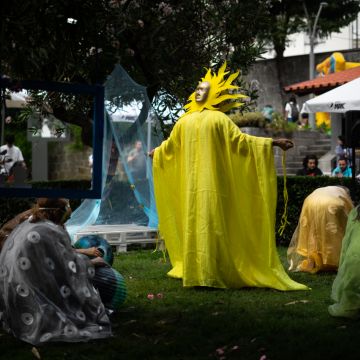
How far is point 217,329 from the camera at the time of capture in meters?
5.72

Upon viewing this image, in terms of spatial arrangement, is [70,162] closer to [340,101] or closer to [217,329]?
[340,101]

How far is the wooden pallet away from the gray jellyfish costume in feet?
16.3

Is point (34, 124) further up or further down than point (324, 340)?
further up

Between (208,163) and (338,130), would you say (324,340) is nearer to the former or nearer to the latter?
(208,163)

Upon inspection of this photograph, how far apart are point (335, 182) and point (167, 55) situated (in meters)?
2.70

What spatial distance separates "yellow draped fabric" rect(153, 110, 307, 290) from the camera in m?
7.38

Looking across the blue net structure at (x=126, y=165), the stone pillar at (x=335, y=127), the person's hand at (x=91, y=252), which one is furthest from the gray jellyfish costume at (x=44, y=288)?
the stone pillar at (x=335, y=127)

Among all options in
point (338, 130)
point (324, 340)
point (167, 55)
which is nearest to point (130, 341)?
point (324, 340)

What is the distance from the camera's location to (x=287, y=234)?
36.6ft

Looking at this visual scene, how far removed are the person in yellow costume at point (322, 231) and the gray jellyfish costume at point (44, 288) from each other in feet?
11.8

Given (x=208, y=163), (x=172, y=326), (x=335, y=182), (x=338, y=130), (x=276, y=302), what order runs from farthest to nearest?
(x=338, y=130) → (x=335, y=182) → (x=208, y=163) → (x=276, y=302) → (x=172, y=326)

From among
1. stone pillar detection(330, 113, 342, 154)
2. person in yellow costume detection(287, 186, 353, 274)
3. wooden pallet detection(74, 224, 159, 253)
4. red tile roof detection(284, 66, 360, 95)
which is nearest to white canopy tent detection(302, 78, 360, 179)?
person in yellow costume detection(287, 186, 353, 274)

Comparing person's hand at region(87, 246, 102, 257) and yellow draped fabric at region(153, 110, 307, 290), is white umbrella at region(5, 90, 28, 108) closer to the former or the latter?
person's hand at region(87, 246, 102, 257)

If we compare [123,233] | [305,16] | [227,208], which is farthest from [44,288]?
[305,16]
